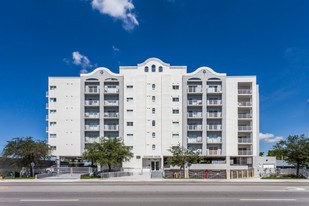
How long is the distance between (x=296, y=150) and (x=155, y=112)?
2953 cm

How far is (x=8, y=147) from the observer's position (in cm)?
3941

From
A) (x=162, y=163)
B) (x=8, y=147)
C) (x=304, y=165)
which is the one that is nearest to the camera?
(x=304, y=165)

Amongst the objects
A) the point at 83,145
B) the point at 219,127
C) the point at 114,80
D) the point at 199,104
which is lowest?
the point at 83,145

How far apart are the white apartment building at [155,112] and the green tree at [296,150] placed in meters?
19.2

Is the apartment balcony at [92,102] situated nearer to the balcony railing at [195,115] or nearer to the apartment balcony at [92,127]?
the apartment balcony at [92,127]

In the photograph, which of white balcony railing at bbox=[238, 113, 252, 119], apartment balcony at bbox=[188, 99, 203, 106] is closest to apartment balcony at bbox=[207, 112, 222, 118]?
apartment balcony at bbox=[188, 99, 203, 106]

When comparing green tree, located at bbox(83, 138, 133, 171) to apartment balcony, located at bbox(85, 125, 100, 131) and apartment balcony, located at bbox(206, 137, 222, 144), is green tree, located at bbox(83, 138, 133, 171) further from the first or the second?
apartment balcony, located at bbox(206, 137, 222, 144)

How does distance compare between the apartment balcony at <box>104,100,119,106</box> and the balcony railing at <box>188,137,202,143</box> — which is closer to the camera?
the balcony railing at <box>188,137,202,143</box>

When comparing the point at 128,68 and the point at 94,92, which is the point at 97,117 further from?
the point at 128,68

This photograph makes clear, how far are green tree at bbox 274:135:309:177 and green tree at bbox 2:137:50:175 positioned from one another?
118ft

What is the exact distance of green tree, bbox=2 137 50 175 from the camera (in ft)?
128

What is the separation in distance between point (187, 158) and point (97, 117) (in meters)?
27.4

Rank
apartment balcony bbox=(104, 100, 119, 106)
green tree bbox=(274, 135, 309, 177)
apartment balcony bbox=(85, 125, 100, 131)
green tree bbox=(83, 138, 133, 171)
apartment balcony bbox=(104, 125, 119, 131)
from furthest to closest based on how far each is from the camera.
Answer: apartment balcony bbox=(104, 100, 119, 106)
apartment balcony bbox=(85, 125, 100, 131)
apartment balcony bbox=(104, 125, 119, 131)
green tree bbox=(83, 138, 133, 171)
green tree bbox=(274, 135, 309, 177)

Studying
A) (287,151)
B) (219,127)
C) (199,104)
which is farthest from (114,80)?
(287,151)
